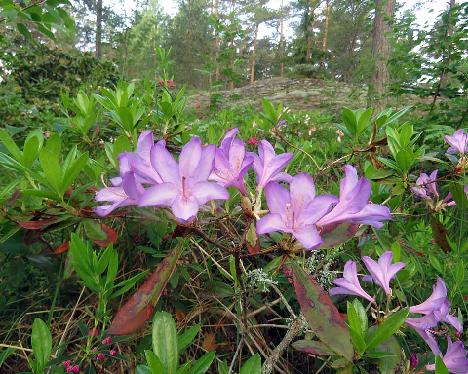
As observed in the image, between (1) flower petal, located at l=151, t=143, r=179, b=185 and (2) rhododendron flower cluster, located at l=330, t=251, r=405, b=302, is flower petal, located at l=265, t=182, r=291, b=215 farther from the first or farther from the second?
(2) rhododendron flower cluster, located at l=330, t=251, r=405, b=302

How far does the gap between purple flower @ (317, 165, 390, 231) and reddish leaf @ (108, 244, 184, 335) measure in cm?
30

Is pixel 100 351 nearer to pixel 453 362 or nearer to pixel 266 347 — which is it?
pixel 266 347

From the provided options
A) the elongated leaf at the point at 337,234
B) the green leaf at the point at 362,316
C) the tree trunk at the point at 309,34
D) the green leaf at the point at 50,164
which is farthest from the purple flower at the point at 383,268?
the tree trunk at the point at 309,34

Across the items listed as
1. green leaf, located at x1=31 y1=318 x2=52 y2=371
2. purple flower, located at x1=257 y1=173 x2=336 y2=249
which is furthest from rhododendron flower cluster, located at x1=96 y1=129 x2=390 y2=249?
green leaf, located at x1=31 y1=318 x2=52 y2=371

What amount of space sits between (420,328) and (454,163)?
2.12 feet

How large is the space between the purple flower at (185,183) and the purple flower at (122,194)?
36 millimetres

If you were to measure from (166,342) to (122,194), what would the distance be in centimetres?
27

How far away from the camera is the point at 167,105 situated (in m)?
1.45

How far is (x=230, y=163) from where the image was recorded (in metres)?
0.72

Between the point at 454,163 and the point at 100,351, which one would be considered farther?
the point at 454,163

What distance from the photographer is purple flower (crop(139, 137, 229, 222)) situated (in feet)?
1.93

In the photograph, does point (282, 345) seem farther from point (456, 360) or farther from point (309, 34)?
point (309, 34)

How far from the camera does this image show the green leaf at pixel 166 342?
0.65m

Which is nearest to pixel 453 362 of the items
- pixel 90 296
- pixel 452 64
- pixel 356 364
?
pixel 356 364
